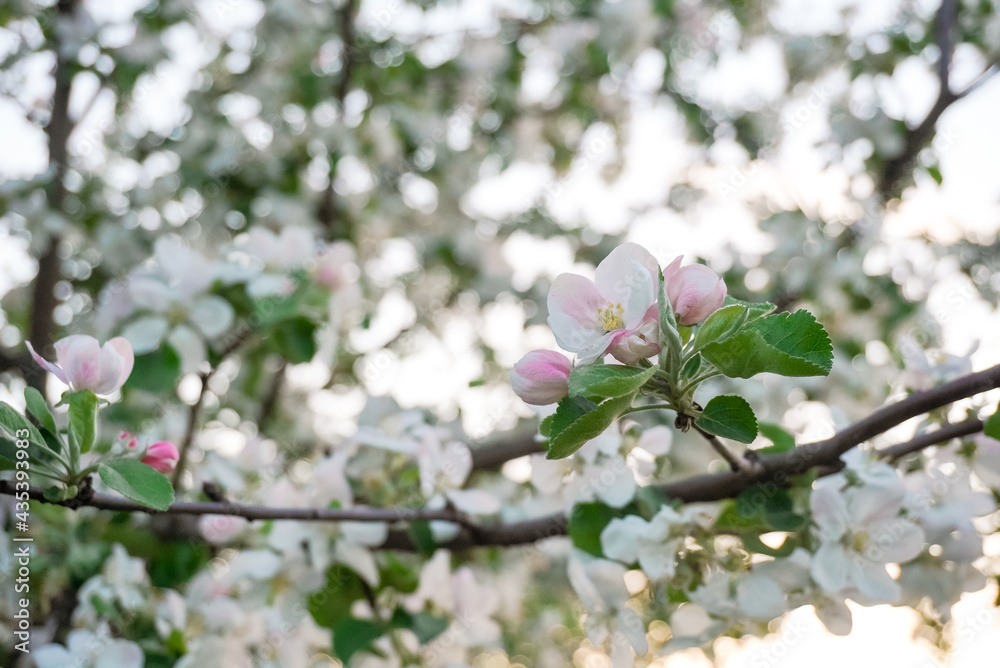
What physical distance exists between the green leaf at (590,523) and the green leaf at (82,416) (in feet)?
1.55

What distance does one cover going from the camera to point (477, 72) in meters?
2.31

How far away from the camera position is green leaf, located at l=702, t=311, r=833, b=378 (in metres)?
0.46

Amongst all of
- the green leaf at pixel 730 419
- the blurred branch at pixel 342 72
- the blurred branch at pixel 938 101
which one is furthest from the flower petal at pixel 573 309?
the blurred branch at pixel 342 72

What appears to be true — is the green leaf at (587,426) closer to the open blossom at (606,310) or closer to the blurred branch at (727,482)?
the open blossom at (606,310)

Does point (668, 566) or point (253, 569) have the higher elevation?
point (668, 566)

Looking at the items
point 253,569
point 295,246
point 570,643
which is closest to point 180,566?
point 253,569

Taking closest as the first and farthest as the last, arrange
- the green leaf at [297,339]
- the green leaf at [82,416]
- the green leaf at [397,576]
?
1. the green leaf at [82,416]
2. the green leaf at [397,576]
3. the green leaf at [297,339]

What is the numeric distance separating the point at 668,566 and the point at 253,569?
568 mm

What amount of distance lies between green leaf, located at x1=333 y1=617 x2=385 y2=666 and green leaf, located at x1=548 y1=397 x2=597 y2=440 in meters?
0.59

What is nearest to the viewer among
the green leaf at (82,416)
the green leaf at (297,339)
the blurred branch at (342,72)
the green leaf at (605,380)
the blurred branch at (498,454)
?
the green leaf at (605,380)

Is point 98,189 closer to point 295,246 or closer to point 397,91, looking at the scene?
point 397,91

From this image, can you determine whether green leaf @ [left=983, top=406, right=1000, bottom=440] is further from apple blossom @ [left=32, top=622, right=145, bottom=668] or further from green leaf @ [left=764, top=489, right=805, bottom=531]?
apple blossom @ [left=32, top=622, right=145, bottom=668]

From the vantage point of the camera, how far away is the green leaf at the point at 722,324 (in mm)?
478

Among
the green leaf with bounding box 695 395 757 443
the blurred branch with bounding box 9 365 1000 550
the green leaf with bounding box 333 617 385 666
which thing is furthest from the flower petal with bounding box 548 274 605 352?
the green leaf with bounding box 333 617 385 666
